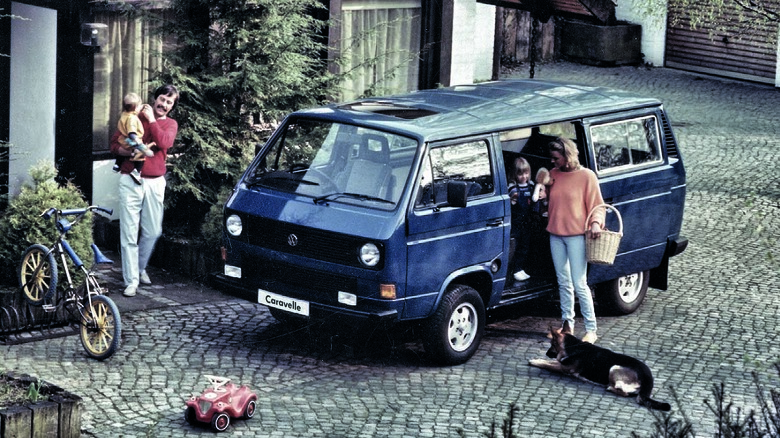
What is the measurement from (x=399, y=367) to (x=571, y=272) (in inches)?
68.7

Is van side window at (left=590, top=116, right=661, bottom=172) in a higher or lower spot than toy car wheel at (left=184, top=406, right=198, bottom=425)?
higher

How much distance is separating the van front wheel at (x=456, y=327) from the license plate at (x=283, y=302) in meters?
0.97

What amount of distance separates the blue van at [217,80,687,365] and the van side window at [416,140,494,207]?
11 mm

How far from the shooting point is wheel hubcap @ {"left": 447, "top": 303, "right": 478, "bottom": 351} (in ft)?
35.7

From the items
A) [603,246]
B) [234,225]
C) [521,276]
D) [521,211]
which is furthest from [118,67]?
[603,246]

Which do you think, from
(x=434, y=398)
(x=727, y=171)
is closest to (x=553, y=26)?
(x=727, y=171)

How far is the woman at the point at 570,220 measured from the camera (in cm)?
1135

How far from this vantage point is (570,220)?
11336mm

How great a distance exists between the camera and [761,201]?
17.3 meters

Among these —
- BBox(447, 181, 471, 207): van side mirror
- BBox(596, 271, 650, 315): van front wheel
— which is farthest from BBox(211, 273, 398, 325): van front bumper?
BBox(596, 271, 650, 315): van front wheel

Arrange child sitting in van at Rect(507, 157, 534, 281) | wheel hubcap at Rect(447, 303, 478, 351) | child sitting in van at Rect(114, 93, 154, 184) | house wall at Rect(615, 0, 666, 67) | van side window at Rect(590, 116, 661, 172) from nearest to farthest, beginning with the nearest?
1. wheel hubcap at Rect(447, 303, 478, 351)
2. child sitting in van at Rect(507, 157, 534, 281)
3. van side window at Rect(590, 116, 661, 172)
4. child sitting in van at Rect(114, 93, 154, 184)
5. house wall at Rect(615, 0, 666, 67)


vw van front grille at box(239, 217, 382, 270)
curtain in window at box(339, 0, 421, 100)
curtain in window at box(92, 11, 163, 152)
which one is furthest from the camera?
curtain in window at box(339, 0, 421, 100)

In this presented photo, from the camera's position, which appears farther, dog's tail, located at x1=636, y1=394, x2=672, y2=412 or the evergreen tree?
the evergreen tree

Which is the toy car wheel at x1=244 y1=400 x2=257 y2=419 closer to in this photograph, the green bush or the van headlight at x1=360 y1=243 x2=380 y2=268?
the van headlight at x1=360 y1=243 x2=380 y2=268
